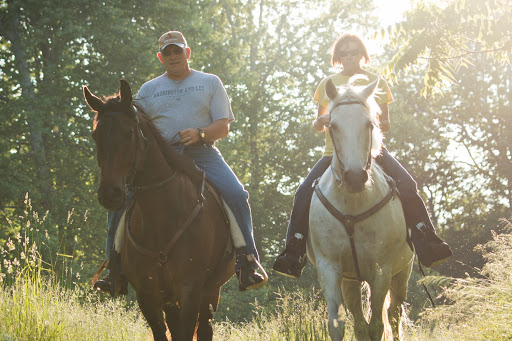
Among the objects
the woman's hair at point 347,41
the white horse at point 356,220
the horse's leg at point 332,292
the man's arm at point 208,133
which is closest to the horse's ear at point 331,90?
the white horse at point 356,220

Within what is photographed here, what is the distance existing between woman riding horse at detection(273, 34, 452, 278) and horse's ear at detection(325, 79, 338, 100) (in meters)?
0.40

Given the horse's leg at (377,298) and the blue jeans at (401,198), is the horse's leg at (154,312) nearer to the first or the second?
the blue jeans at (401,198)

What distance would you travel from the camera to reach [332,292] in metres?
5.51

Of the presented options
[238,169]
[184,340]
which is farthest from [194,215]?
[238,169]

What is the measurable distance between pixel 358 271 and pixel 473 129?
2935cm

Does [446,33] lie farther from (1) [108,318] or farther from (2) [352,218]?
(1) [108,318]

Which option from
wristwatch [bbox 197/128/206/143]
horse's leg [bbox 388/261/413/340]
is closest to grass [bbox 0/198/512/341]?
horse's leg [bbox 388/261/413/340]

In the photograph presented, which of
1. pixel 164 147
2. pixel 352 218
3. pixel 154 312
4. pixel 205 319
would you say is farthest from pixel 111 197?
pixel 352 218

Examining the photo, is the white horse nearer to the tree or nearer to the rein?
the rein

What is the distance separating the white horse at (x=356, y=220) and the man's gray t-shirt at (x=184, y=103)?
51.9 inches

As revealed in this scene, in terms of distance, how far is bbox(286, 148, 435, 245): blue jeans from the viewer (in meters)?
6.24

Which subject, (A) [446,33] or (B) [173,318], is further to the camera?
(A) [446,33]

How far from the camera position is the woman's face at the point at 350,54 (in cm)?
657

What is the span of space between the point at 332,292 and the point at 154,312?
1.64 meters
